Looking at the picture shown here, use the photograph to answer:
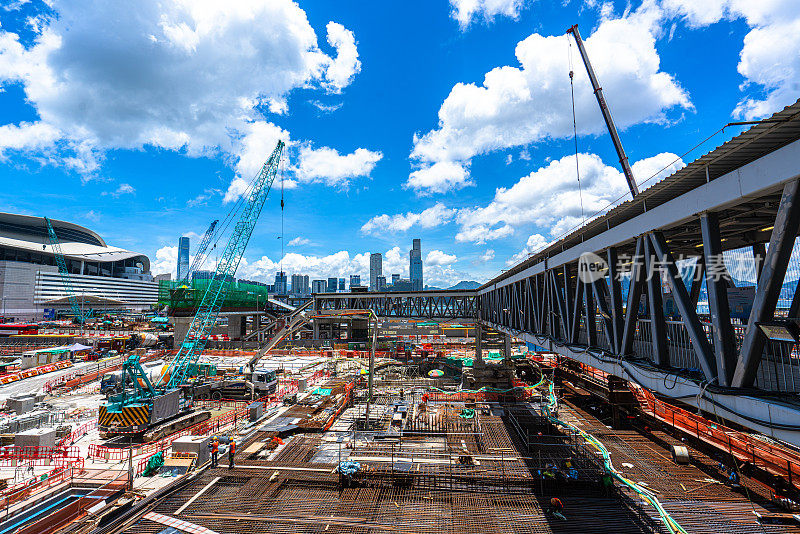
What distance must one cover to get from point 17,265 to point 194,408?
153 metres

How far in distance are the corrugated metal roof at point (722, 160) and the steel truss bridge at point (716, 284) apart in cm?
2

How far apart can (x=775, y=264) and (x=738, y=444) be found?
603 inches

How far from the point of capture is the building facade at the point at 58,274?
415 ft

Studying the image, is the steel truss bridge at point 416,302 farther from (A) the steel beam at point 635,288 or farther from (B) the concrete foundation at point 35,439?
(B) the concrete foundation at point 35,439

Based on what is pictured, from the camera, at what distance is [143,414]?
77.5 ft

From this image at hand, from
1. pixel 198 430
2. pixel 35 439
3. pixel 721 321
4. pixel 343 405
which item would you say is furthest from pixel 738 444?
pixel 35 439

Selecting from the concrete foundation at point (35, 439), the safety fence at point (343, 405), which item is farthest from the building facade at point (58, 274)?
the safety fence at point (343, 405)

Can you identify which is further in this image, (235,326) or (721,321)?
(235,326)

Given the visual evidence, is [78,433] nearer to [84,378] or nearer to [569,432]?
[84,378]

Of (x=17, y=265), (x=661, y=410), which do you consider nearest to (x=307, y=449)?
(x=661, y=410)

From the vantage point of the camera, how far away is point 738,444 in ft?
54.3

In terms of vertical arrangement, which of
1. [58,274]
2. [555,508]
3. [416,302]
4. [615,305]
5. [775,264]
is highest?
[58,274]

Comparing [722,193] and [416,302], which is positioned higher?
[722,193]

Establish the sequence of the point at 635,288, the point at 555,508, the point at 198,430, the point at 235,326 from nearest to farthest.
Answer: the point at 635,288 → the point at 555,508 → the point at 198,430 → the point at 235,326
